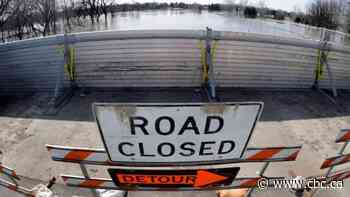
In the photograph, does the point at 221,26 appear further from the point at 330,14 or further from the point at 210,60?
the point at 330,14

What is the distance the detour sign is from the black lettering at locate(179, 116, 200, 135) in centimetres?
40

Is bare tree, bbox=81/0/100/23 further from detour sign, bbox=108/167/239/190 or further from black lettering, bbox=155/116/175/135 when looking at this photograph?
black lettering, bbox=155/116/175/135

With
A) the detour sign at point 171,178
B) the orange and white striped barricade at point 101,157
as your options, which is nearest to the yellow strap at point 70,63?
the orange and white striped barricade at point 101,157

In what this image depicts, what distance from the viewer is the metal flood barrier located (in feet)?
15.0

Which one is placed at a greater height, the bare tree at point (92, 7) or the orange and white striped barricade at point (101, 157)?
the bare tree at point (92, 7)

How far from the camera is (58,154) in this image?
1.59 meters

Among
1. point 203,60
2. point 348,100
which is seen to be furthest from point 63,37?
point 348,100

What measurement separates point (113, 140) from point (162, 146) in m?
0.29

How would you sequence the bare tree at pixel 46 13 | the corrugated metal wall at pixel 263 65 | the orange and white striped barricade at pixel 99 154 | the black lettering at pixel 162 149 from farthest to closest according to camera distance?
the bare tree at pixel 46 13
the corrugated metal wall at pixel 263 65
the orange and white striped barricade at pixel 99 154
the black lettering at pixel 162 149

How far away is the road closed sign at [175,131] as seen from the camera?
4.15 ft

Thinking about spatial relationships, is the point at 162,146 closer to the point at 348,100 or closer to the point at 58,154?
the point at 58,154

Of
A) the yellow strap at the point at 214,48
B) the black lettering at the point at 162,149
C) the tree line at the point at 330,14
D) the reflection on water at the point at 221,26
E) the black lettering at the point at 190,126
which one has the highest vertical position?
the tree line at the point at 330,14

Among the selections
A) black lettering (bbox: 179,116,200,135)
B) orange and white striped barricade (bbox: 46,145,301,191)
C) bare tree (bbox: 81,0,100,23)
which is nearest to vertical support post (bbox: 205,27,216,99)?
orange and white striped barricade (bbox: 46,145,301,191)

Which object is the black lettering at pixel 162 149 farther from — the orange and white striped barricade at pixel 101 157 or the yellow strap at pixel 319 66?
the yellow strap at pixel 319 66
